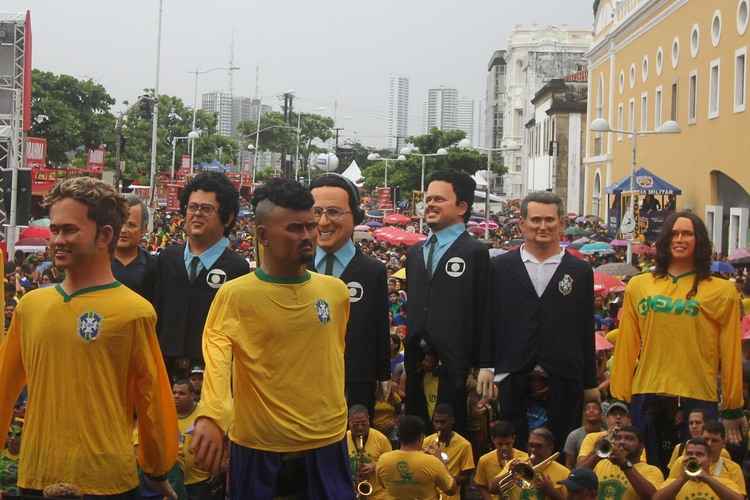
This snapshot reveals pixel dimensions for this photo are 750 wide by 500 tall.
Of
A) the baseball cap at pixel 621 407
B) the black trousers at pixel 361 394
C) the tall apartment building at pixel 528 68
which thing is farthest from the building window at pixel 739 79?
the tall apartment building at pixel 528 68

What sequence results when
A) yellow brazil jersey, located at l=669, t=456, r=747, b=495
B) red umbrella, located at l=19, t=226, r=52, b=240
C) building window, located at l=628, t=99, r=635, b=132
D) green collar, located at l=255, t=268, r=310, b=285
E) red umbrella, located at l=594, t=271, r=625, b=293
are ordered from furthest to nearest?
building window, located at l=628, t=99, r=635, b=132, red umbrella, located at l=19, t=226, r=52, b=240, red umbrella, located at l=594, t=271, r=625, b=293, yellow brazil jersey, located at l=669, t=456, r=747, b=495, green collar, located at l=255, t=268, r=310, b=285

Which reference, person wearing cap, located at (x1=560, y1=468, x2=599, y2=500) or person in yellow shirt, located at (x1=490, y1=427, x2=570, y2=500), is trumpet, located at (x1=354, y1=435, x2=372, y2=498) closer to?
person in yellow shirt, located at (x1=490, y1=427, x2=570, y2=500)

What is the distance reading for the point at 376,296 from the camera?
8445 mm

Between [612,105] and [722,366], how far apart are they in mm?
47841

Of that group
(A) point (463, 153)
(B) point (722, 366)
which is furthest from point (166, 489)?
(A) point (463, 153)

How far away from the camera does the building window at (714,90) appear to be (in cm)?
3662

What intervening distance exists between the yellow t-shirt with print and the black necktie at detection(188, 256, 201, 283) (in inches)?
68.2

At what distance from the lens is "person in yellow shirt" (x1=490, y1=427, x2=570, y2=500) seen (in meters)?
8.01

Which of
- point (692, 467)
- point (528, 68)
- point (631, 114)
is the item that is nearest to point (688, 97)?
point (631, 114)

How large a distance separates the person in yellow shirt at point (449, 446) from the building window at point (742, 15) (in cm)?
2675

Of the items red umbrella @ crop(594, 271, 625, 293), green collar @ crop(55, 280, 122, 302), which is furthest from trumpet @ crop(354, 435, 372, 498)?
red umbrella @ crop(594, 271, 625, 293)

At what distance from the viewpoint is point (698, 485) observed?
7.77 meters

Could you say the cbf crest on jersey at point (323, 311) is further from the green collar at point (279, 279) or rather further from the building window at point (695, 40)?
the building window at point (695, 40)

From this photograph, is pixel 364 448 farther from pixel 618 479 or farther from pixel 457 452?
pixel 618 479
